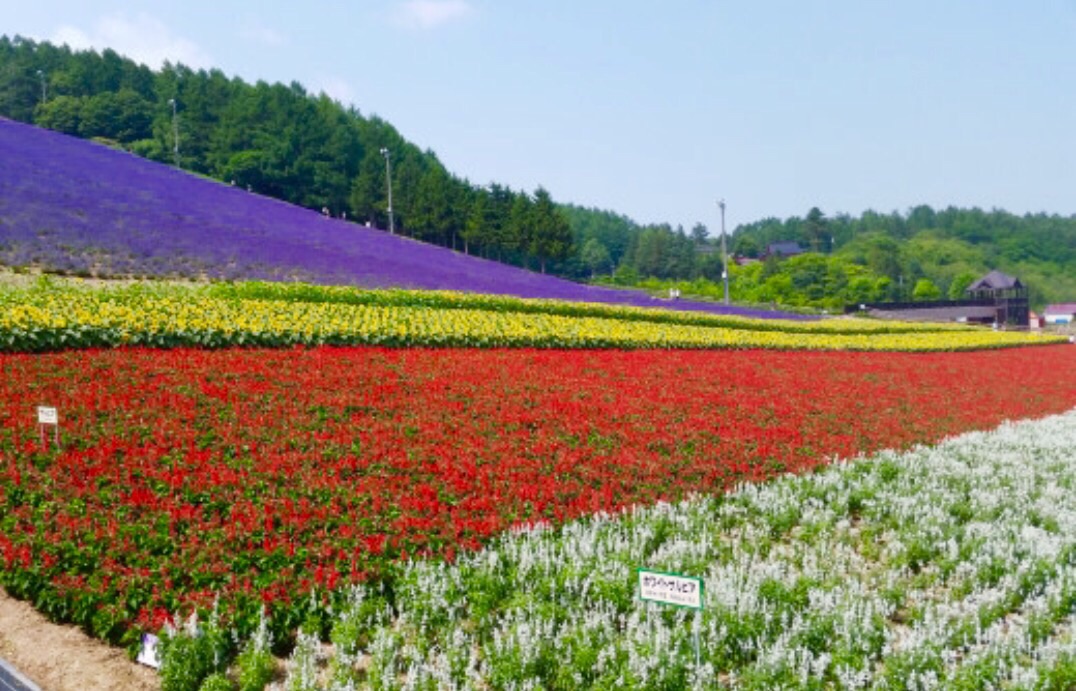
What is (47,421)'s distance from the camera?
7.83 meters

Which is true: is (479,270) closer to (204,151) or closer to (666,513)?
(666,513)

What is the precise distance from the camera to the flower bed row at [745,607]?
17.6 feet

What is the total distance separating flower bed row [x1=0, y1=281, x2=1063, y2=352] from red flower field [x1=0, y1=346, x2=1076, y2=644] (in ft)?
1.92

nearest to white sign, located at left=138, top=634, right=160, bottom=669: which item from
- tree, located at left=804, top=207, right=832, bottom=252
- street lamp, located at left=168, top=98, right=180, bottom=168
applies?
street lamp, located at left=168, top=98, right=180, bottom=168

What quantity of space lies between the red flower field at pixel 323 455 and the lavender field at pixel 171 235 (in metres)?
10.4

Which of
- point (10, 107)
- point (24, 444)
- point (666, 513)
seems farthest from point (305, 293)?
point (10, 107)

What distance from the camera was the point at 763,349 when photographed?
90.1 feet

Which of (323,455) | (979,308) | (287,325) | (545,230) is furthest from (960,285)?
(323,455)

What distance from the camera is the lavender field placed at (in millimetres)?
21828

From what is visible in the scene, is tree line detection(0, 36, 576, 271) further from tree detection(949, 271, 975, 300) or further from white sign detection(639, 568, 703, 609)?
white sign detection(639, 568, 703, 609)

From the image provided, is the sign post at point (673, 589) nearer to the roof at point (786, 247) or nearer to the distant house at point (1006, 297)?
the distant house at point (1006, 297)

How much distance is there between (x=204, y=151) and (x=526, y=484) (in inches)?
3547

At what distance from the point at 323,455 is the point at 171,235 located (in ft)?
65.9

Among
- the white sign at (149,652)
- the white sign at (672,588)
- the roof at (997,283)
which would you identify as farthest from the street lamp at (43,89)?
the white sign at (672,588)
